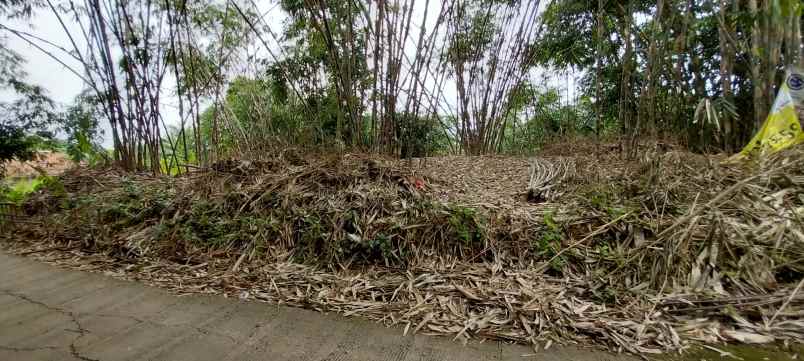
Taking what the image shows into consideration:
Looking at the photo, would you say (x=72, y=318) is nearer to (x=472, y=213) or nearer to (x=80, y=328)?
(x=80, y=328)

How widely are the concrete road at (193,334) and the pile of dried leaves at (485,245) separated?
0.06 metres

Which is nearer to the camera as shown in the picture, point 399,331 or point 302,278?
point 399,331

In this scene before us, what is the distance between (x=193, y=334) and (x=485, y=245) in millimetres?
959

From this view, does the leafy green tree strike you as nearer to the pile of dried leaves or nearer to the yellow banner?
the pile of dried leaves

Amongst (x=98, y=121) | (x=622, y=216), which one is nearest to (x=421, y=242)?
(x=622, y=216)

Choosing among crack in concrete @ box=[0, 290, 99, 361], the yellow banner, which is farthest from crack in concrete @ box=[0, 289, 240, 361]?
the yellow banner

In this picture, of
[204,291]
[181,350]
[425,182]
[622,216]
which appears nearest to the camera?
[181,350]

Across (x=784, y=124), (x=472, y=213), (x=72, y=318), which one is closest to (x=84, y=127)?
(x=72, y=318)

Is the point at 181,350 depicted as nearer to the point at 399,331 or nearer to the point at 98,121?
the point at 399,331

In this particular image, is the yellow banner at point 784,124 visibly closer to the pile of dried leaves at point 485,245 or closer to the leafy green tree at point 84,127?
the pile of dried leaves at point 485,245

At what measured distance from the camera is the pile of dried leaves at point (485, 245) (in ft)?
3.02

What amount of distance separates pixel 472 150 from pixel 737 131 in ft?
7.04

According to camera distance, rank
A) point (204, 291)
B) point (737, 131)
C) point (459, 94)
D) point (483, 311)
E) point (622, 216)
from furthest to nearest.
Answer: point (459, 94), point (737, 131), point (622, 216), point (204, 291), point (483, 311)

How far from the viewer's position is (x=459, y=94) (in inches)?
123
